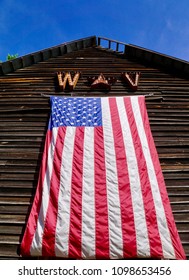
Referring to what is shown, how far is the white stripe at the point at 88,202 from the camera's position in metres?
5.00

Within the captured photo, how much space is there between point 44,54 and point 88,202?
315 inches

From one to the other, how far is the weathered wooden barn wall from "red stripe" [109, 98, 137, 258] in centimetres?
111

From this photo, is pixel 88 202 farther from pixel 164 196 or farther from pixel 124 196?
pixel 164 196

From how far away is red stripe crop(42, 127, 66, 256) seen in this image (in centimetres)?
505

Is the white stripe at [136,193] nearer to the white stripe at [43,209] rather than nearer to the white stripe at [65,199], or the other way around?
the white stripe at [65,199]

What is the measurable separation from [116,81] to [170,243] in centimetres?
643

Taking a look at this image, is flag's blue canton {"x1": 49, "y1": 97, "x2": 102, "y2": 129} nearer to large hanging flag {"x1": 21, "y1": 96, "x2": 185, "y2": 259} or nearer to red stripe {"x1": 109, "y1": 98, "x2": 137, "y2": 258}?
large hanging flag {"x1": 21, "y1": 96, "x2": 185, "y2": 259}

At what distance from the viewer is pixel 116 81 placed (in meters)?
9.78

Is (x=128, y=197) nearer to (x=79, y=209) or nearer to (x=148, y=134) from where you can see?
(x=79, y=209)

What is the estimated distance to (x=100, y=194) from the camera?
5742 millimetres

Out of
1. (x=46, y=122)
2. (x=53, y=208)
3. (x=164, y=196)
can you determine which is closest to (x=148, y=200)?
(x=164, y=196)

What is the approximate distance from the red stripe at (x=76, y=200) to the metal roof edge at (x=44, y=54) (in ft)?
17.1

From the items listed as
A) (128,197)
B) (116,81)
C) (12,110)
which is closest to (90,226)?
(128,197)

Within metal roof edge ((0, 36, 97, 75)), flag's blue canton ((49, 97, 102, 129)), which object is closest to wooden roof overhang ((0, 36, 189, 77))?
metal roof edge ((0, 36, 97, 75))
